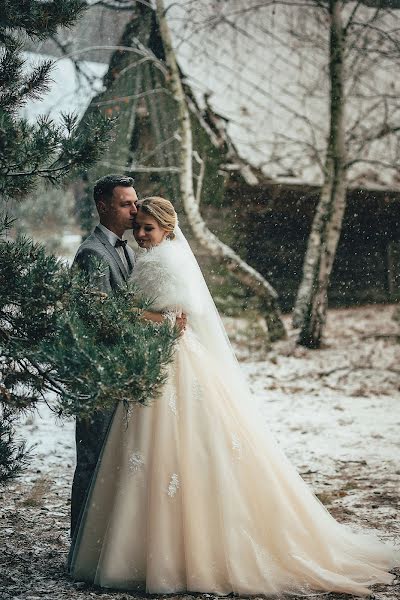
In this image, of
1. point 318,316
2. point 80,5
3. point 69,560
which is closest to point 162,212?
point 80,5

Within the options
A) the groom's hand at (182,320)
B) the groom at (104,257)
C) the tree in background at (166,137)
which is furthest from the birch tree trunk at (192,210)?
the groom's hand at (182,320)

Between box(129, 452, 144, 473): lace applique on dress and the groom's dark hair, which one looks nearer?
box(129, 452, 144, 473): lace applique on dress

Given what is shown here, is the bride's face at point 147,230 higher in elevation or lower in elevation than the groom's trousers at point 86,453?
higher

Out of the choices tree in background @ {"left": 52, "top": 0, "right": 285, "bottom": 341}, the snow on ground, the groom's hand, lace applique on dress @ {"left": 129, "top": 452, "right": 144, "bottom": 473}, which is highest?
tree in background @ {"left": 52, "top": 0, "right": 285, "bottom": 341}

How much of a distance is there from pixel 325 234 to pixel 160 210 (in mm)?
7549

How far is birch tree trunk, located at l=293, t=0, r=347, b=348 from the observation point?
34.7 ft

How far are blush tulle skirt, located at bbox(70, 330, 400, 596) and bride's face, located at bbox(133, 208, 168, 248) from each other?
51cm

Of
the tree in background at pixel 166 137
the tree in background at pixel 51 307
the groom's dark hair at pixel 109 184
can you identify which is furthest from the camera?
the tree in background at pixel 166 137

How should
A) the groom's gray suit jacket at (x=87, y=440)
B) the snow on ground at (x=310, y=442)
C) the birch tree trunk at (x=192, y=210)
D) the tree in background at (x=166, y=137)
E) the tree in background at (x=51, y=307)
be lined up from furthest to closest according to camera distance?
the tree in background at (x=166, y=137) < the birch tree trunk at (x=192, y=210) < the snow on ground at (x=310, y=442) < the groom's gray suit jacket at (x=87, y=440) < the tree in background at (x=51, y=307)

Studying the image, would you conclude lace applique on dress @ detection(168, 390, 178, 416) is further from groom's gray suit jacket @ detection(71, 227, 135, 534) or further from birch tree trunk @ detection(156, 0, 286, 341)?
birch tree trunk @ detection(156, 0, 286, 341)

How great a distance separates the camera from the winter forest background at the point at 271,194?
5.23 metres

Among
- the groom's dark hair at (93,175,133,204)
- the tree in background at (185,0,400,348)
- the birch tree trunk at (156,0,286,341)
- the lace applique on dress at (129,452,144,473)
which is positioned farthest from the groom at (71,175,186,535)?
the tree in background at (185,0,400,348)

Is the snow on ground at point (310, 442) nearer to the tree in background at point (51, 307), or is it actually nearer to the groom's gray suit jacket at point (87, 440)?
the tree in background at point (51, 307)

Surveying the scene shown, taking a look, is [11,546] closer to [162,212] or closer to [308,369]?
[162,212]
